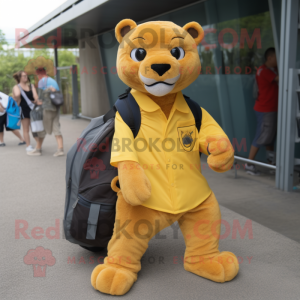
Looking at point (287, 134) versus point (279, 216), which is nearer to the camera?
point (279, 216)

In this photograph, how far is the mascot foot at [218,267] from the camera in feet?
9.39

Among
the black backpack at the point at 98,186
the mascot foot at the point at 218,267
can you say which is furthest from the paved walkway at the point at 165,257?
the black backpack at the point at 98,186

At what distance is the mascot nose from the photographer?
2652 mm

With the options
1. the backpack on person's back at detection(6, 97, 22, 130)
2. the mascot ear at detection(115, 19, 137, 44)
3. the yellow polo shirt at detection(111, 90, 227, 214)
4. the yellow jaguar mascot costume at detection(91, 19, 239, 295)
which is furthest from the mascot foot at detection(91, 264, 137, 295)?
the backpack on person's back at detection(6, 97, 22, 130)

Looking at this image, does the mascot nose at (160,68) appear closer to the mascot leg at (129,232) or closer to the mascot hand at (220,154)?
the mascot hand at (220,154)

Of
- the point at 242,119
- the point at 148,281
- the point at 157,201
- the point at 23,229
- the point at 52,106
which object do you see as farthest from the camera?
the point at 52,106

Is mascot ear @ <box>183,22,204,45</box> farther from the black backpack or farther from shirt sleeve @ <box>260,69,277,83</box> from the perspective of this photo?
shirt sleeve @ <box>260,69,277,83</box>

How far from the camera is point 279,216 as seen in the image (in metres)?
4.38

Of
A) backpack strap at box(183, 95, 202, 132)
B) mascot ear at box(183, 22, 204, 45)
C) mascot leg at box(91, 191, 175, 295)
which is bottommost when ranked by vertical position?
mascot leg at box(91, 191, 175, 295)

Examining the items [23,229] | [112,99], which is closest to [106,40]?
[112,99]

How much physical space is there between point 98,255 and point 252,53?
179 inches

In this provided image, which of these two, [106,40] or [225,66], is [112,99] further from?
[225,66]

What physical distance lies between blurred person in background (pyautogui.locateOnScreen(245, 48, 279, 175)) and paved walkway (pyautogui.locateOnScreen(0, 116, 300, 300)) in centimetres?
95

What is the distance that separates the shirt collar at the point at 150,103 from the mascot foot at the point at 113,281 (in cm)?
117
